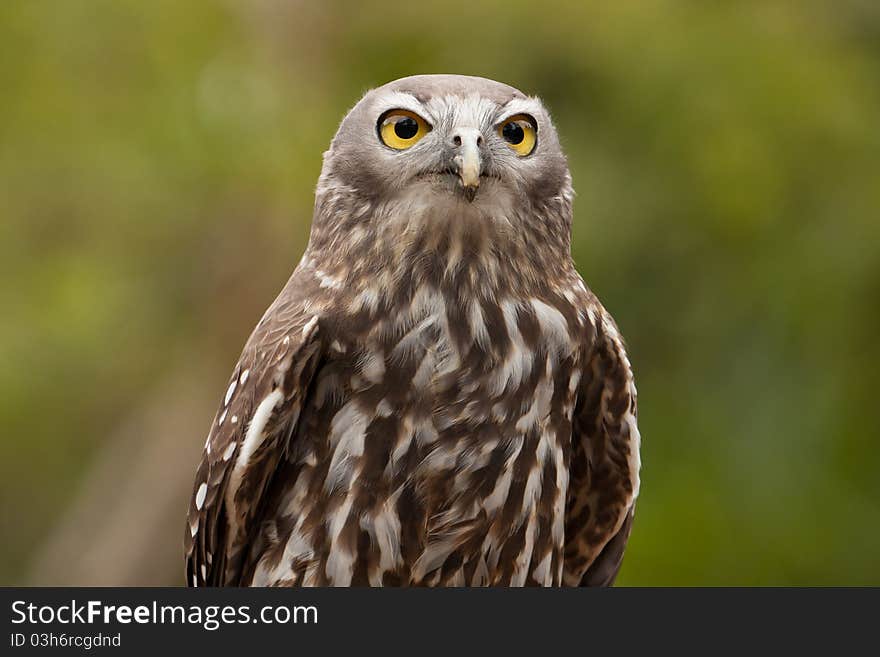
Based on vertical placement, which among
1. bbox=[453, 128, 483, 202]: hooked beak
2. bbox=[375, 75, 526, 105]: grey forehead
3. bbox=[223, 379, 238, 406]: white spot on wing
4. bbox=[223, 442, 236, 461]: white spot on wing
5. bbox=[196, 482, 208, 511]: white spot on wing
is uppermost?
bbox=[375, 75, 526, 105]: grey forehead

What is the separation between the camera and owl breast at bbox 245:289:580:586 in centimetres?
355

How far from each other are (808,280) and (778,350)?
1.42 ft

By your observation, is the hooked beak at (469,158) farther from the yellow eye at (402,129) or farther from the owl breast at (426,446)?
the owl breast at (426,446)

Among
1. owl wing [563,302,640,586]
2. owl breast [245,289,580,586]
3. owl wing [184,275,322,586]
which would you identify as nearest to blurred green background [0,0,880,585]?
owl wing [563,302,640,586]

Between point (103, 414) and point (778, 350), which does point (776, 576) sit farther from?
point (103, 414)

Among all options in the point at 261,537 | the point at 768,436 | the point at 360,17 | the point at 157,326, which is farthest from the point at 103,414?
the point at 261,537

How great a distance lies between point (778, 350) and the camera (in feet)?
22.3

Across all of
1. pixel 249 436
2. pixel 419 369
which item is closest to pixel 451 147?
pixel 419 369

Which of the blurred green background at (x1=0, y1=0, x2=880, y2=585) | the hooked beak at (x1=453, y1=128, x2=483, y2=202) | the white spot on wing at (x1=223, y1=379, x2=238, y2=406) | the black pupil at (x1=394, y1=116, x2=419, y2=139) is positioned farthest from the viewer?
the blurred green background at (x1=0, y1=0, x2=880, y2=585)

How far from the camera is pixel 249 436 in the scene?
11.7 feet

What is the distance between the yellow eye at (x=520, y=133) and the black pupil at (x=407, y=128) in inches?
9.4

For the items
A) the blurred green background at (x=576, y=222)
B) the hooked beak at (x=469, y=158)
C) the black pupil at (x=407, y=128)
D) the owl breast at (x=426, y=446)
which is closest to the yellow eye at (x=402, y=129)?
the black pupil at (x=407, y=128)

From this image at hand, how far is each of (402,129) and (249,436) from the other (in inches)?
37.9

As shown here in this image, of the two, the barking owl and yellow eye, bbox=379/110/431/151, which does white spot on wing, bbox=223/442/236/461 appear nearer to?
the barking owl
